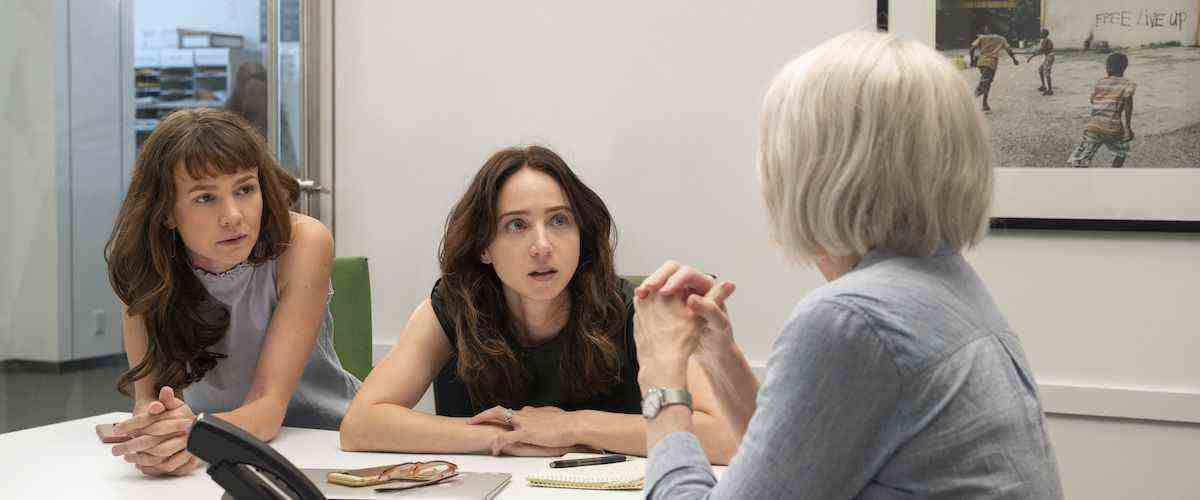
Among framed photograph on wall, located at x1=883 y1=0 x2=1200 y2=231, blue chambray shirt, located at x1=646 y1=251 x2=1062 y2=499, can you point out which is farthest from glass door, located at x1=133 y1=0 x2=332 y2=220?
blue chambray shirt, located at x1=646 y1=251 x2=1062 y2=499

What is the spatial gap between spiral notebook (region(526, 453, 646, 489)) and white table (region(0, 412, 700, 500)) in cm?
1

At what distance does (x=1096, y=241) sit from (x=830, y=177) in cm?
213

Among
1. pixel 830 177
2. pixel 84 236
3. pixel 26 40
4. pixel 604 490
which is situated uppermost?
pixel 26 40

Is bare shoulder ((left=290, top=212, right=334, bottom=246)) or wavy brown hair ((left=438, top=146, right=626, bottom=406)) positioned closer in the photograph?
wavy brown hair ((left=438, top=146, right=626, bottom=406))

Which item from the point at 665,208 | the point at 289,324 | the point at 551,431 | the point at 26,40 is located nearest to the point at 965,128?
the point at 551,431

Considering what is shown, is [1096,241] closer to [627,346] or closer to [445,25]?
[627,346]

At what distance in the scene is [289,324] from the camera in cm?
218

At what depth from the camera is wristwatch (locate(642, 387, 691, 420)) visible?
1255 mm

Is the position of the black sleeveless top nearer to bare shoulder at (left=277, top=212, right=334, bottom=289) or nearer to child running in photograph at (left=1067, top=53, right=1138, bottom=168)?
bare shoulder at (left=277, top=212, right=334, bottom=289)

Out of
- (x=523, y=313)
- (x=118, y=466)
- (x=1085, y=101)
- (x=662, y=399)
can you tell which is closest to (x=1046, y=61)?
(x=1085, y=101)

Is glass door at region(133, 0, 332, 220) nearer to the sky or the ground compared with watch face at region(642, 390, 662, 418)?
nearer to the sky

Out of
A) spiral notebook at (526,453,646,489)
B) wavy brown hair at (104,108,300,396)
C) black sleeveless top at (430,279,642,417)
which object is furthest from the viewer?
black sleeveless top at (430,279,642,417)

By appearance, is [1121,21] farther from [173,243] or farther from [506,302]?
[173,243]

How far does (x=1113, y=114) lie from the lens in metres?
2.85
